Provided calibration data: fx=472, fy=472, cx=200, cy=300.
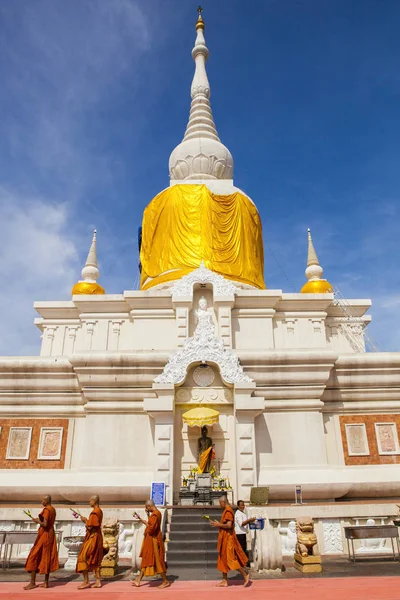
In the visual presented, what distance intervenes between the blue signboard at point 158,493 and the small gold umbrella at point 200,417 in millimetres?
1988

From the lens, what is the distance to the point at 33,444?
1568cm

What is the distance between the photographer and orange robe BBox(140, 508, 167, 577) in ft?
27.5

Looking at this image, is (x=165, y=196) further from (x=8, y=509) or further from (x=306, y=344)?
(x=8, y=509)

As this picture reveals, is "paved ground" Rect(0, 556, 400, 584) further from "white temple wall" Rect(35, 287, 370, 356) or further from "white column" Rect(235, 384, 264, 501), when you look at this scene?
"white temple wall" Rect(35, 287, 370, 356)

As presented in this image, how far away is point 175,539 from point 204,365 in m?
5.58

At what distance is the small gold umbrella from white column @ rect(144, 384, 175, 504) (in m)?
0.53

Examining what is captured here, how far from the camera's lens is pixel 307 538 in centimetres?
966

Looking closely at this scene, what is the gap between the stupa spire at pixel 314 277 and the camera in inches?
918

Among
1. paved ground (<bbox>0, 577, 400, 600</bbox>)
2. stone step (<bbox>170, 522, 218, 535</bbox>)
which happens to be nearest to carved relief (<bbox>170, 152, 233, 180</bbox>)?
stone step (<bbox>170, 522, 218, 535</bbox>)

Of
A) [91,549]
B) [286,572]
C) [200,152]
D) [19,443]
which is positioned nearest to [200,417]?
[286,572]

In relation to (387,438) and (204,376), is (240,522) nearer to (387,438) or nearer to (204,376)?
(204,376)

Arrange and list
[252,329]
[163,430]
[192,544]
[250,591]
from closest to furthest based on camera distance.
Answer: [250,591] → [192,544] → [163,430] → [252,329]

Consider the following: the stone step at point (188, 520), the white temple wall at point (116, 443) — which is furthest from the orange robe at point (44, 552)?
the white temple wall at point (116, 443)

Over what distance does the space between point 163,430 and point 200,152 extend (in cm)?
1558
